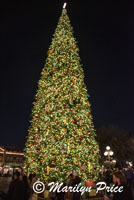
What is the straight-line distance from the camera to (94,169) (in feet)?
41.5

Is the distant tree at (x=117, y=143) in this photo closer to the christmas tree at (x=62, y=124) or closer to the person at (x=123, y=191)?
the christmas tree at (x=62, y=124)

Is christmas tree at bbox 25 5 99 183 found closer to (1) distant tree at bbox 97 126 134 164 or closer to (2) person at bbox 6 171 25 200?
(2) person at bbox 6 171 25 200

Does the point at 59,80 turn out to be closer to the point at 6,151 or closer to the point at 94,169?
A: the point at 94,169

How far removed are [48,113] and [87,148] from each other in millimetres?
3479

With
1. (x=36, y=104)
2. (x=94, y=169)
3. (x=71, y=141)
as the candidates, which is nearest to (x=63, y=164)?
(x=71, y=141)

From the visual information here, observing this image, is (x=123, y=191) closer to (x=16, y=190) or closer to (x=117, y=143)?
(x=16, y=190)

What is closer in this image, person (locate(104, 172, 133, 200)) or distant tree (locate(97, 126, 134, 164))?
person (locate(104, 172, 133, 200))

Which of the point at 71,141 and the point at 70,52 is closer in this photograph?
the point at 71,141

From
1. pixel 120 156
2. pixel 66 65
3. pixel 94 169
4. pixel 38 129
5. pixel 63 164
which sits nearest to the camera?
pixel 63 164

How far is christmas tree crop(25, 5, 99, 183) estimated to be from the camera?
39.5 feet

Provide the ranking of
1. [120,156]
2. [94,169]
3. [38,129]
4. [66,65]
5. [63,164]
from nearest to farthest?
[63,164], [94,169], [38,129], [66,65], [120,156]

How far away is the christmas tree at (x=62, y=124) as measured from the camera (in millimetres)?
12039

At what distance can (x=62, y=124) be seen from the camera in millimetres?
12719

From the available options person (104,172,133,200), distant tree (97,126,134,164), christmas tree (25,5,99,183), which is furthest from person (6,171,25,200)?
distant tree (97,126,134,164)
